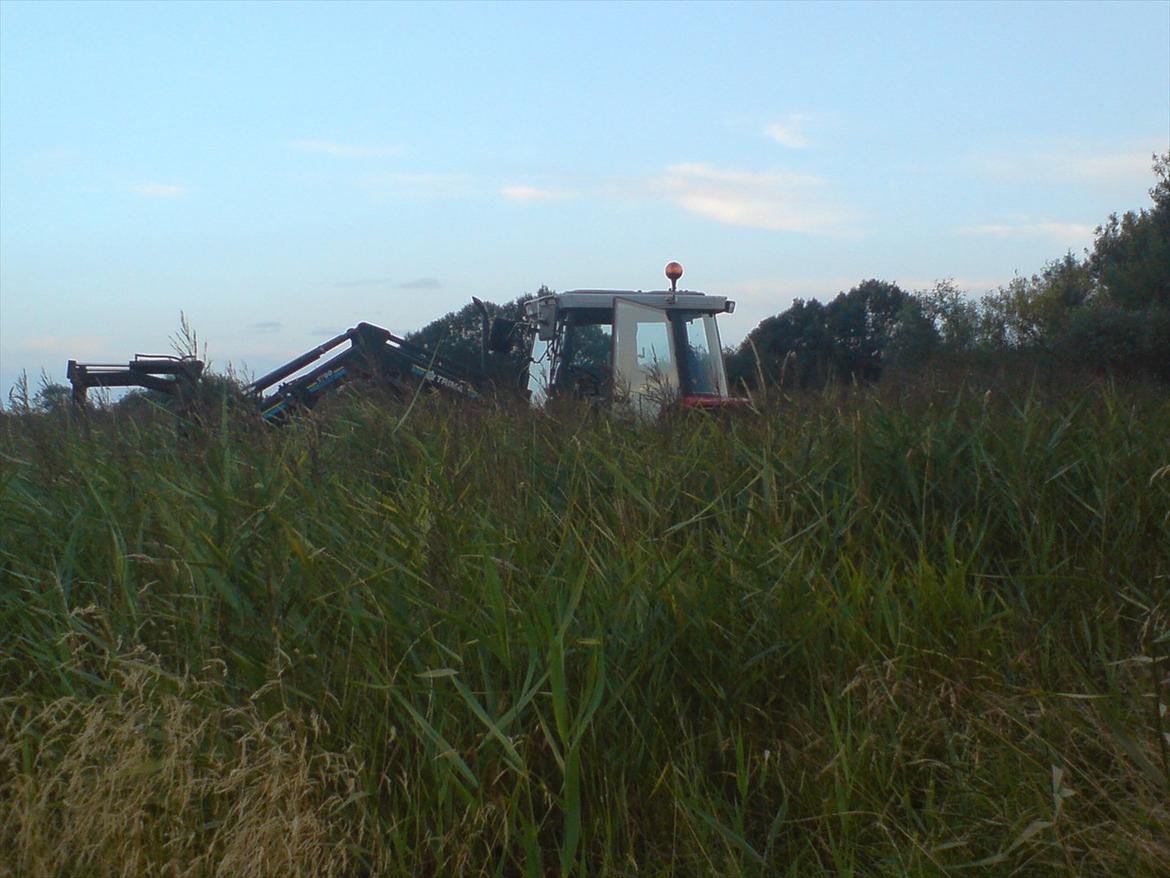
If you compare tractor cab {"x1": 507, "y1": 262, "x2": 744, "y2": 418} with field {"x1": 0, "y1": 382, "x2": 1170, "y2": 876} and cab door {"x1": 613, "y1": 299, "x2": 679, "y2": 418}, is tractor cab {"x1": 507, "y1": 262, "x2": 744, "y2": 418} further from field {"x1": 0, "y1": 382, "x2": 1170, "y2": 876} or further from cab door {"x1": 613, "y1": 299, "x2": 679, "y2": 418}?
field {"x1": 0, "y1": 382, "x2": 1170, "y2": 876}

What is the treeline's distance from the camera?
19.9 metres

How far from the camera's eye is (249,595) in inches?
127

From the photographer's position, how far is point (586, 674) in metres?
2.96

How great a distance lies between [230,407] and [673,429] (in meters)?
1.91

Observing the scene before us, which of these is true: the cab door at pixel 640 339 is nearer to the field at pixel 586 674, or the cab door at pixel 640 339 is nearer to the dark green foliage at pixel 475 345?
the dark green foliage at pixel 475 345

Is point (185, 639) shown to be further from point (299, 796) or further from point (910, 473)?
point (910, 473)

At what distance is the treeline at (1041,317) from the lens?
19922 mm

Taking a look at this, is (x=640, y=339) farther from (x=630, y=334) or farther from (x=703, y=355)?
(x=703, y=355)

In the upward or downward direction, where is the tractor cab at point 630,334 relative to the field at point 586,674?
upward

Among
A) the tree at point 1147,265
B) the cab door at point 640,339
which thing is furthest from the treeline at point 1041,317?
the cab door at point 640,339

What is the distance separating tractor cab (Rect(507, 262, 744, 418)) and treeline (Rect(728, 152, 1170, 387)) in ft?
12.8

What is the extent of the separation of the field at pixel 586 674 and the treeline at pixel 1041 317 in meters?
11.6

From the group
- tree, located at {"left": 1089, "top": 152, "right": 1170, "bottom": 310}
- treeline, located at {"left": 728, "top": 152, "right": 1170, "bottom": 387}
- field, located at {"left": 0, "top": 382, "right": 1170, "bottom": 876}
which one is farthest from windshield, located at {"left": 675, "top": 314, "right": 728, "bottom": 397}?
tree, located at {"left": 1089, "top": 152, "right": 1170, "bottom": 310}

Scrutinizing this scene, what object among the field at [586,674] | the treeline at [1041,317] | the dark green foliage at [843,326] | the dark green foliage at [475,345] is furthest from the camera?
the dark green foliage at [843,326]
